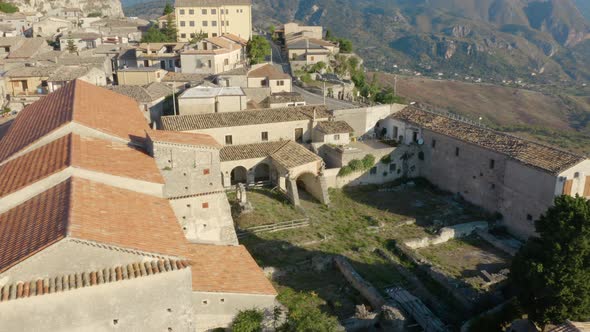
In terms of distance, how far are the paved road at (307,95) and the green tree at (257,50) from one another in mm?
2537

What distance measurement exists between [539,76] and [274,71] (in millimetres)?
163669

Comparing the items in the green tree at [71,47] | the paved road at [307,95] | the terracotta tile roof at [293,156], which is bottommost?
the terracotta tile roof at [293,156]

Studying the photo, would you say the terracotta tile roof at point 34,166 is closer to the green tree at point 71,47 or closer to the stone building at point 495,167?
the stone building at point 495,167

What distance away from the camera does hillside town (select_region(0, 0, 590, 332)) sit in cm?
1577

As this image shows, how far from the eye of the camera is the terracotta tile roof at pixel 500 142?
32.5 metres

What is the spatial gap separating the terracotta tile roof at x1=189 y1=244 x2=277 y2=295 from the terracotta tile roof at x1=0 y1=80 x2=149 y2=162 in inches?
339

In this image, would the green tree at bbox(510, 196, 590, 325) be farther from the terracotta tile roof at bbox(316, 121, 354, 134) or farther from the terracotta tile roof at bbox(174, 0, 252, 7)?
the terracotta tile roof at bbox(174, 0, 252, 7)

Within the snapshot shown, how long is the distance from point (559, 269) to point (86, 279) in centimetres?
1870

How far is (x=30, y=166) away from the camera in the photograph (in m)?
A: 21.1

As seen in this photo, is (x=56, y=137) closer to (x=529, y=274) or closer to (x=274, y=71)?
(x=529, y=274)

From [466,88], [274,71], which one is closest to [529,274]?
[274,71]

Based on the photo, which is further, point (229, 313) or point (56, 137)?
point (56, 137)

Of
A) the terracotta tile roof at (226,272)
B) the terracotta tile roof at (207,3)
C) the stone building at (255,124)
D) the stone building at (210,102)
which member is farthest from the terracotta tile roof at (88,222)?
the terracotta tile roof at (207,3)

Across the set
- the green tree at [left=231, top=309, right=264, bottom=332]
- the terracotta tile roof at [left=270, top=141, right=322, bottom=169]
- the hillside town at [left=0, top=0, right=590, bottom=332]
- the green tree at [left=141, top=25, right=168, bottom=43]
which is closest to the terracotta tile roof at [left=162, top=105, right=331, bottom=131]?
the hillside town at [left=0, top=0, right=590, bottom=332]
